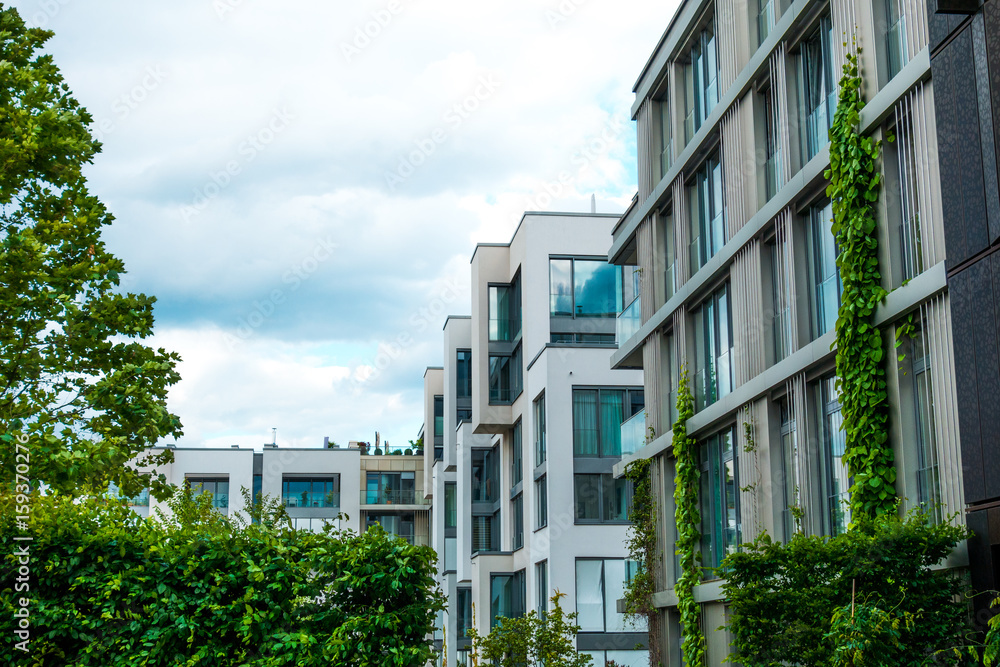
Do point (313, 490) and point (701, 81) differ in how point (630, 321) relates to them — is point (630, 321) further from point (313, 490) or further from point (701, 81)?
point (313, 490)

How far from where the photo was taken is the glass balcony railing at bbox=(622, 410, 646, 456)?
2761 cm

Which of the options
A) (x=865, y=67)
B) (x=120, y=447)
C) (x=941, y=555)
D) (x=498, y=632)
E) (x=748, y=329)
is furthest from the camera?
(x=498, y=632)

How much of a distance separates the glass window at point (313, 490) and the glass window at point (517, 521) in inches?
972

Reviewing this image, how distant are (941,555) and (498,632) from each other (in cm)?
1591

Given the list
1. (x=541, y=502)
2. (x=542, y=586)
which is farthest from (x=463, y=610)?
(x=542, y=586)

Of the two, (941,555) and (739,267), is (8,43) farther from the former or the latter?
(941,555)

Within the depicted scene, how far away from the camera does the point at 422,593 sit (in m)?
13.8

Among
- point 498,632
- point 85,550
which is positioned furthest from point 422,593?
point 498,632

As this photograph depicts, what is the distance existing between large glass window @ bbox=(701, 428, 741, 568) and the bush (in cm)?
608

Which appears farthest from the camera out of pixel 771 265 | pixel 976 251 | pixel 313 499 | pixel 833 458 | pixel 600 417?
pixel 313 499

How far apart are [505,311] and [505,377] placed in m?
2.69

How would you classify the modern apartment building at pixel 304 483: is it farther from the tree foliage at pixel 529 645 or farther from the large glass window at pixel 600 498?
the tree foliage at pixel 529 645

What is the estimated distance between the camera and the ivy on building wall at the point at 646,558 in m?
25.3

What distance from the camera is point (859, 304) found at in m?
16.0
